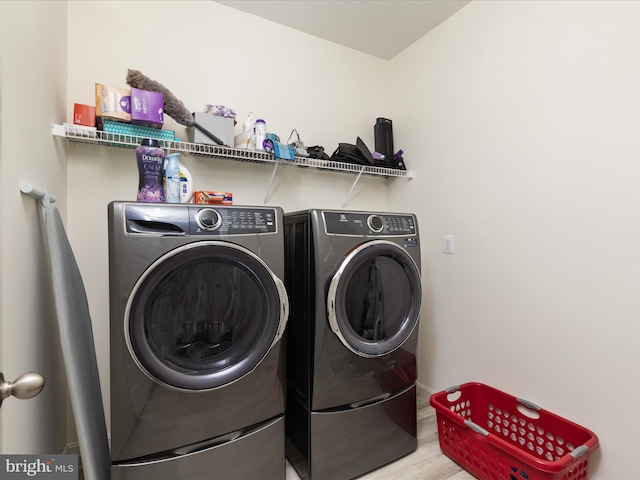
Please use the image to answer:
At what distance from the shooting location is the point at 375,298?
5.14 feet

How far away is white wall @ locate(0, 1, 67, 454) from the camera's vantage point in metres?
0.82

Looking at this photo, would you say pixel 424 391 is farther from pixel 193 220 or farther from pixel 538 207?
pixel 193 220

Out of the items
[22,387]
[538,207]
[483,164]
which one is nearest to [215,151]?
[22,387]

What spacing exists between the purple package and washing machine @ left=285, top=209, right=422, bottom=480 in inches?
31.3

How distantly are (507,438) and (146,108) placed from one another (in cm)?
249

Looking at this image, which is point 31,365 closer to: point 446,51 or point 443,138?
point 443,138

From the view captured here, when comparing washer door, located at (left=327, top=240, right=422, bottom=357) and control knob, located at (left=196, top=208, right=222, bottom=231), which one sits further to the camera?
washer door, located at (left=327, top=240, right=422, bottom=357)

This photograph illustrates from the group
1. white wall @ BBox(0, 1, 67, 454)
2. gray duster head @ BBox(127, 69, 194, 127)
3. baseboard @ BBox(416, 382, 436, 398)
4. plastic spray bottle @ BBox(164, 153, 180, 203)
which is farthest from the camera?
baseboard @ BBox(416, 382, 436, 398)

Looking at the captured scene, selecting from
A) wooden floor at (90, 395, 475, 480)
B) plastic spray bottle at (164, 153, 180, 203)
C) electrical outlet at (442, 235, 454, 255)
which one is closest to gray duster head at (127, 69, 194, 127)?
plastic spray bottle at (164, 153, 180, 203)

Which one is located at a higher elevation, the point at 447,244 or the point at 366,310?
the point at 447,244

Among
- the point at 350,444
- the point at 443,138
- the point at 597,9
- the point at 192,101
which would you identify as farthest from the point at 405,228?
the point at 192,101

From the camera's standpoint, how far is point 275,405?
1.38 meters

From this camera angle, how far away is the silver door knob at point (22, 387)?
60cm

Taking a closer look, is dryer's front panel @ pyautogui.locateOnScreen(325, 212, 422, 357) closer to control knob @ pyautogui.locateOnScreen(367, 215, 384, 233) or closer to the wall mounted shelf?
control knob @ pyautogui.locateOnScreen(367, 215, 384, 233)
